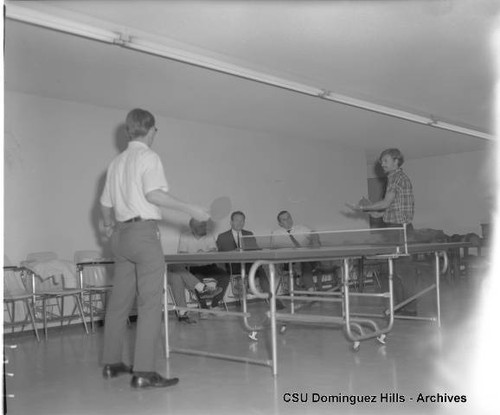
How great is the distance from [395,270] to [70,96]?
3.65 m

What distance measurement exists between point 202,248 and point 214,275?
415mm

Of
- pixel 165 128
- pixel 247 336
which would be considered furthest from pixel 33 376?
pixel 165 128

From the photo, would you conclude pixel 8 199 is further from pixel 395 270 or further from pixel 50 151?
pixel 395 270

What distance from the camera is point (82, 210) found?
19.6 ft

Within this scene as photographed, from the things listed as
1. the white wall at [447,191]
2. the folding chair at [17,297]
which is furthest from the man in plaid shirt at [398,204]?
the white wall at [447,191]

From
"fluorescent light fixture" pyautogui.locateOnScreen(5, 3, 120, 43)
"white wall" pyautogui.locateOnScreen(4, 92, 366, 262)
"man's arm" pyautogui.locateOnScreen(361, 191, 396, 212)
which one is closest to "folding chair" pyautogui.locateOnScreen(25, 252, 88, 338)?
"white wall" pyautogui.locateOnScreen(4, 92, 366, 262)

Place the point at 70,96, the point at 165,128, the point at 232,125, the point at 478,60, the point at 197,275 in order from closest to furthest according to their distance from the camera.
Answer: the point at 478,60
the point at 70,96
the point at 197,275
the point at 165,128
the point at 232,125

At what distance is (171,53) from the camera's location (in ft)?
15.1

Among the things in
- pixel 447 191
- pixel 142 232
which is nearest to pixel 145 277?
pixel 142 232

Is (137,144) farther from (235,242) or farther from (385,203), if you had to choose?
(235,242)

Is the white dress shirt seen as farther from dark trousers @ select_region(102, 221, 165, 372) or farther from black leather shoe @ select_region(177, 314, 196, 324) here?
black leather shoe @ select_region(177, 314, 196, 324)

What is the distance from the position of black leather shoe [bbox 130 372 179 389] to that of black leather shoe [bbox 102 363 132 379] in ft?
0.98

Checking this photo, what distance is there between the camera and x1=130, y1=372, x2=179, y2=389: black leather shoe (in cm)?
285

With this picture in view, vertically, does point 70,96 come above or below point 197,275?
above
